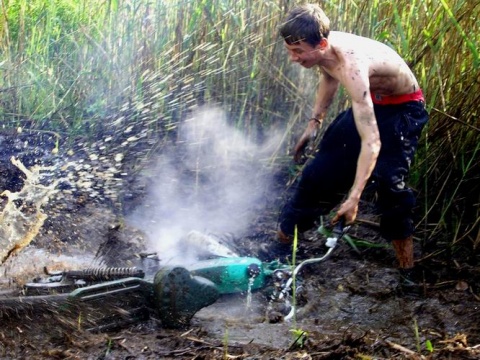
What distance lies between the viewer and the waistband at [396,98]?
189 inches

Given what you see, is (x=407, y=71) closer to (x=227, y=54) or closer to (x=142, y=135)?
(x=227, y=54)

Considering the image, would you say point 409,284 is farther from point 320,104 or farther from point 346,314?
point 320,104

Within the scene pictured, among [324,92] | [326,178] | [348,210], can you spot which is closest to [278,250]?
[326,178]

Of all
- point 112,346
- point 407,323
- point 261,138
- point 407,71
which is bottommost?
point 407,323

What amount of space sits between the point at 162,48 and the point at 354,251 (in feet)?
8.07

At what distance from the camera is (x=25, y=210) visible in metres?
5.41

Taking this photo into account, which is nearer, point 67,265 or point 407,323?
point 407,323

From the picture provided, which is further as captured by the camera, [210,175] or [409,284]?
[210,175]

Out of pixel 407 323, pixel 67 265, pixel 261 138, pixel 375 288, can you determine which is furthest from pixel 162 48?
pixel 407 323

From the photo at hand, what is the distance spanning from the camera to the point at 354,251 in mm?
5414

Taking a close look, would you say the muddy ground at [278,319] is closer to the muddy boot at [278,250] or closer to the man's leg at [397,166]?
the muddy boot at [278,250]

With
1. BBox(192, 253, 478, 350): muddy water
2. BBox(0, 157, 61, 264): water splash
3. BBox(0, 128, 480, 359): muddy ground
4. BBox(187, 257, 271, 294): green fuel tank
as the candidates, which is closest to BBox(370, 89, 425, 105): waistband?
BBox(0, 128, 480, 359): muddy ground

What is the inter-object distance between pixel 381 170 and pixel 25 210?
2671 mm

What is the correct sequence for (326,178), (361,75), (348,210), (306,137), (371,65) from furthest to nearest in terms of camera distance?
(306,137) → (326,178) → (371,65) → (361,75) → (348,210)
